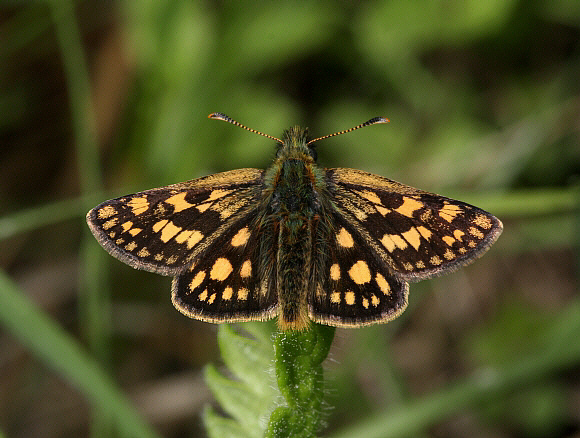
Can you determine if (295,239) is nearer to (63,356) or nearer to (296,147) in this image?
(296,147)

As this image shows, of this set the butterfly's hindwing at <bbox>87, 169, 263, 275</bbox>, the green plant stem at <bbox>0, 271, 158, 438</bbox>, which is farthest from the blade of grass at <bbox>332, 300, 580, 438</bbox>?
the butterfly's hindwing at <bbox>87, 169, 263, 275</bbox>

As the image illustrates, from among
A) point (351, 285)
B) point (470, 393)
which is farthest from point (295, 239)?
point (470, 393)

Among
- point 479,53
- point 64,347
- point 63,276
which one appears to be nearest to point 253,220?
point 64,347

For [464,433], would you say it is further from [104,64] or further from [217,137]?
[104,64]

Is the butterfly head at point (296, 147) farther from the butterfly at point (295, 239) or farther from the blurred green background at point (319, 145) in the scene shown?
the blurred green background at point (319, 145)

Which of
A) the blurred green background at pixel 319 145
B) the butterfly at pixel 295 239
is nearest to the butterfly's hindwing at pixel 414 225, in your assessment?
the butterfly at pixel 295 239

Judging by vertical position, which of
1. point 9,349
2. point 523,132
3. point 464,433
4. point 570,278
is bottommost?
point 464,433

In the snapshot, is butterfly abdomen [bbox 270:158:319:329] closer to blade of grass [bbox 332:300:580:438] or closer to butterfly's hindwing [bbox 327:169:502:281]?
butterfly's hindwing [bbox 327:169:502:281]
